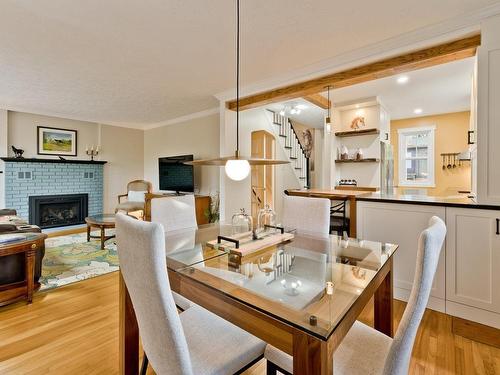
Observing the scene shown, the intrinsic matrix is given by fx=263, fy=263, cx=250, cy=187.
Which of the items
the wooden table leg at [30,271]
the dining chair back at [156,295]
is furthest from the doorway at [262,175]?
the dining chair back at [156,295]

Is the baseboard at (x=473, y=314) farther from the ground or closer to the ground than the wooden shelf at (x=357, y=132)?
closer to the ground

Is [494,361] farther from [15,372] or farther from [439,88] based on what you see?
[439,88]

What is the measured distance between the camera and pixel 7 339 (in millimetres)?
1948

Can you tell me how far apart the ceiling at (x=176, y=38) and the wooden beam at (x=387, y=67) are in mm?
229

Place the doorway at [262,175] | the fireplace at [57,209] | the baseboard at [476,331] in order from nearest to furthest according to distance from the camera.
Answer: the baseboard at [476,331] < the fireplace at [57,209] < the doorway at [262,175]

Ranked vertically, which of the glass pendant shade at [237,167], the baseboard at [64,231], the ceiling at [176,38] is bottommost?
the baseboard at [64,231]

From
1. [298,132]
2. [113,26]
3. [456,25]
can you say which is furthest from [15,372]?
[298,132]

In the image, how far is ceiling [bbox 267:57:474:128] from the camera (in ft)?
10.8

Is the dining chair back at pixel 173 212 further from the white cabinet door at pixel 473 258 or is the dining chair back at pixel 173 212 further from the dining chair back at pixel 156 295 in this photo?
the white cabinet door at pixel 473 258

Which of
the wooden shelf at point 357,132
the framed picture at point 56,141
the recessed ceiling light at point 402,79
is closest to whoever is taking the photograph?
the recessed ceiling light at point 402,79

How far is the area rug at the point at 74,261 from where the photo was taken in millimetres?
3072

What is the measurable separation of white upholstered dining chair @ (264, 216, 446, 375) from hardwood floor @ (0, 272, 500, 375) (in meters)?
0.73

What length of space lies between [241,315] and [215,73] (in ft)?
9.55

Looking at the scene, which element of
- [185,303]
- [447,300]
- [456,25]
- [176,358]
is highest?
[456,25]
